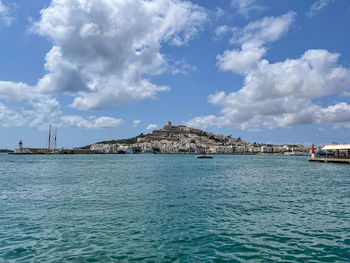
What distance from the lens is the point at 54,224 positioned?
13.6 metres

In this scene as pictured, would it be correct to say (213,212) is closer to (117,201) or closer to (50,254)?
(117,201)

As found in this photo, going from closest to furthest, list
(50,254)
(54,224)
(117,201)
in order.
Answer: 1. (50,254)
2. (54,224)
3. (117,201)

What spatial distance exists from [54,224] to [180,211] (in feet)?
24.1

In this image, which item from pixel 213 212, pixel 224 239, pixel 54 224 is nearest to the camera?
pixel 224 239

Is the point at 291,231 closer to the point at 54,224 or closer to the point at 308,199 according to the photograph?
the point at 308,199

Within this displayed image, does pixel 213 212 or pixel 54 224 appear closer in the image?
pixel 54 224

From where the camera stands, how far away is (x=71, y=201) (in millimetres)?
19906

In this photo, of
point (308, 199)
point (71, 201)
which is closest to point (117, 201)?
point (71, 201)

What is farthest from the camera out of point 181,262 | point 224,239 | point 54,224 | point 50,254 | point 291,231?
point 54,224

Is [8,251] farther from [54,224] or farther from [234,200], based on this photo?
[234,200]

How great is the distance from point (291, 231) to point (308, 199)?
1002 centimetres

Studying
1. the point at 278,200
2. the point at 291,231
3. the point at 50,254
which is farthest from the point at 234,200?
the point at 50,254

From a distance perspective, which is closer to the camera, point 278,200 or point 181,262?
point 181,262

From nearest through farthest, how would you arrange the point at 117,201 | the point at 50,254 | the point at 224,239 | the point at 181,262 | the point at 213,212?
the point at 181,262, the point at 50,254, the point at 224,239, the point at 213,212, the point at 117,201
